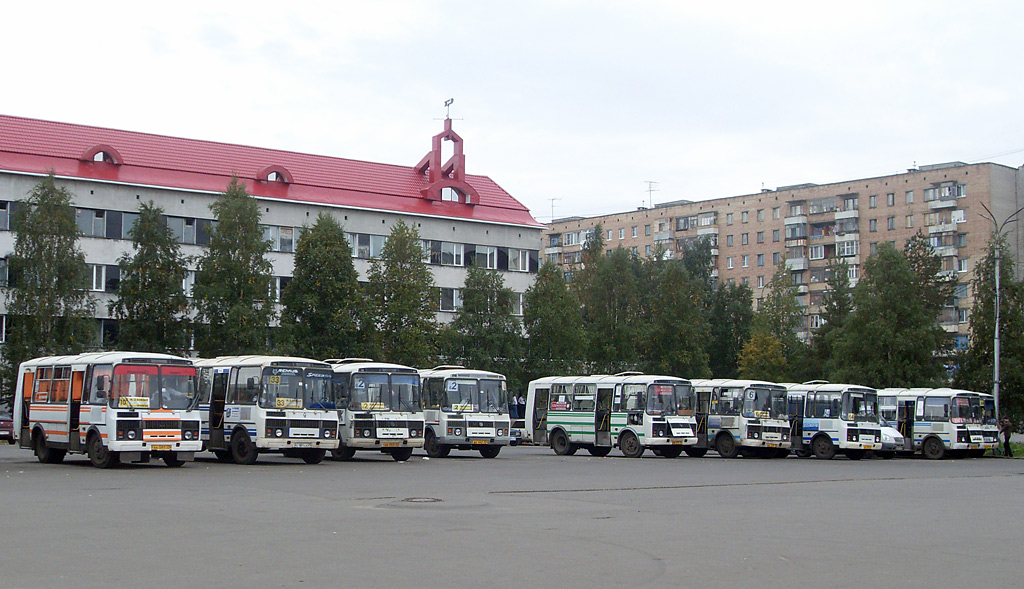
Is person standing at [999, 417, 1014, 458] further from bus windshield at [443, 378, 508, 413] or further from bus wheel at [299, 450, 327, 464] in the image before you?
bus wheel at [299, 450, 327, 464]

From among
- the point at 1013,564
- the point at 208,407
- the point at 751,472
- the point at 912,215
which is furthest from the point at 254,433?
the point at 912,215

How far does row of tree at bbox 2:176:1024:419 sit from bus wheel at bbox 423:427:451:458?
1312 centimetres

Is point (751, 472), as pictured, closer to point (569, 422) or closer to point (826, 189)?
point (569, 422)

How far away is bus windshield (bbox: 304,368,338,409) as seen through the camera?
2869 cm

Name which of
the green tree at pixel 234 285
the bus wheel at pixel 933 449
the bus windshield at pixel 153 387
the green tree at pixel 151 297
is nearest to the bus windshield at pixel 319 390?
the bus windshield at pixel 153 387

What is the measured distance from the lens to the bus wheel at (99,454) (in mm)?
24875

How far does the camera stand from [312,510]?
1534cm

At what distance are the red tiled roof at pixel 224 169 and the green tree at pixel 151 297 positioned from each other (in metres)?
5.94

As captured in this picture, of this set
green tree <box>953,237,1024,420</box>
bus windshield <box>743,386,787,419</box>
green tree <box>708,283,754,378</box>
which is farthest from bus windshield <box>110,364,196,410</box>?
green tree <box>708,283,754,378</box>

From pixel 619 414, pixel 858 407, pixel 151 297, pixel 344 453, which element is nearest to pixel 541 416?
pixel 619 414

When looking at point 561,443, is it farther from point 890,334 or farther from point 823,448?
point 890,334

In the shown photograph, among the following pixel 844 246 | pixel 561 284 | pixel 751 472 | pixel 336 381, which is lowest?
pixel 751 472

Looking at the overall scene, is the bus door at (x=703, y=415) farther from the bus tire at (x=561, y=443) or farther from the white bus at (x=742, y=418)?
the bus tire at (x=561, y=443)

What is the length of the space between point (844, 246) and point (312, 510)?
265ft
